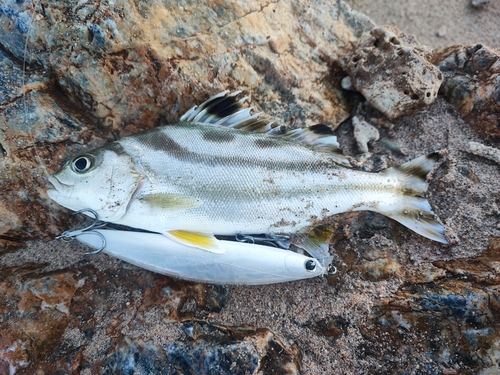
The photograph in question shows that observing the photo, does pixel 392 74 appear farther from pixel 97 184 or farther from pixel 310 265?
pixel 97 184

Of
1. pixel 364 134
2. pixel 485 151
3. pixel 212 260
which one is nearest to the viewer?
pixel 212 260

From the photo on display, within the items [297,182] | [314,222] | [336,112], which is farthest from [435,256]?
[336,112]

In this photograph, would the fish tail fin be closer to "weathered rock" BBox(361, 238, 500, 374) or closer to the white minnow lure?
"weathered rock" BBox(361, 238, 500, 374)

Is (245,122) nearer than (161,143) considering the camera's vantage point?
No

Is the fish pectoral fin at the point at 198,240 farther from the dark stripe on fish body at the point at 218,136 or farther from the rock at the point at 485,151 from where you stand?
the rock at the point at 485,151

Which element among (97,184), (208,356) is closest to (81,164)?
(97,184)

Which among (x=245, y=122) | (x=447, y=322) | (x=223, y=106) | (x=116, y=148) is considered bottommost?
(x=447, y=322)

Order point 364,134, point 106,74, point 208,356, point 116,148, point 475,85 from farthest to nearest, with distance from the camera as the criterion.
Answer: point 364,134, point 475,85, point 106,74, point 116,148, point 208,356

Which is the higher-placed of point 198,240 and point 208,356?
point 198,240

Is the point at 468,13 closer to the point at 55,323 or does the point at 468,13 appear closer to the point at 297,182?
the point at 297,182
